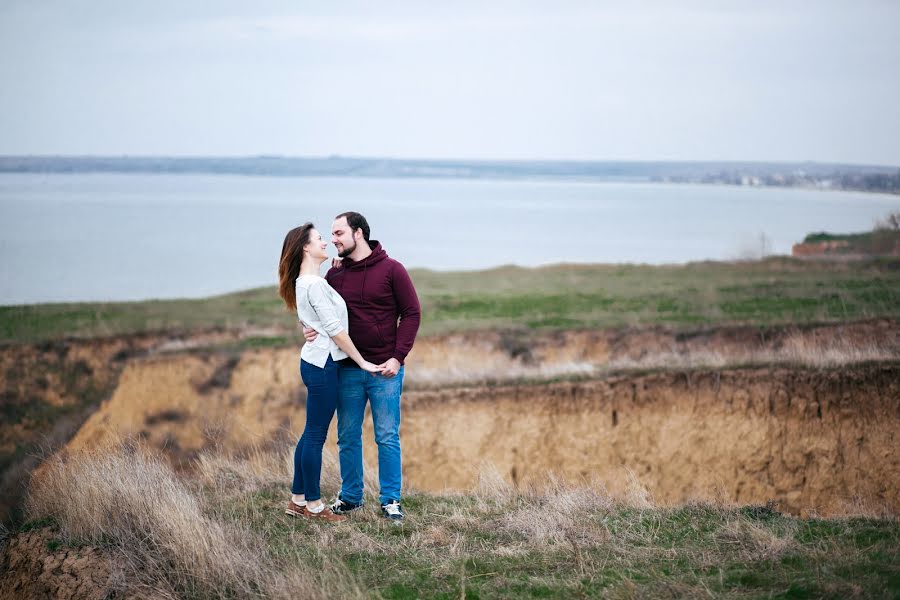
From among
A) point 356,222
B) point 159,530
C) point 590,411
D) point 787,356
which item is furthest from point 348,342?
point 787,356

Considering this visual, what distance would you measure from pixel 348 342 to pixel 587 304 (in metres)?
19.7

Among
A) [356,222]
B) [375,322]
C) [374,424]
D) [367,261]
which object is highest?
[356,222]

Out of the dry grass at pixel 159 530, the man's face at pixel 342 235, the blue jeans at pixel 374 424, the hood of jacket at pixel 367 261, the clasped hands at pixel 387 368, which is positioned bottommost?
the dry grass at pixel 159 530

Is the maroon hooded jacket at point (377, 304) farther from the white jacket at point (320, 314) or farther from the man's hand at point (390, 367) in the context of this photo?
the white jacket at point (320, 314)

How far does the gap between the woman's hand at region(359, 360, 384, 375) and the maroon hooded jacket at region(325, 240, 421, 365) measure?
0.37 feet

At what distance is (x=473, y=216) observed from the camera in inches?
6412

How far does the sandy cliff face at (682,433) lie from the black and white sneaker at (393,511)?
678 centimetres

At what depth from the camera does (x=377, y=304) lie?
7258 millimetres

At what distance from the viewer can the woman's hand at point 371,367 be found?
23.0 feet

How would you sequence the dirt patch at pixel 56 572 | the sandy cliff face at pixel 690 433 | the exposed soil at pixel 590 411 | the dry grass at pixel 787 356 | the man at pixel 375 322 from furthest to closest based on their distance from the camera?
the dry grass at pixel 787 356 < the exposed soil at pixel 590 411 < the sandy cliff face at pixel 690 433 < the man at pixel 375 322 < the dirt patch at pixel 56 572

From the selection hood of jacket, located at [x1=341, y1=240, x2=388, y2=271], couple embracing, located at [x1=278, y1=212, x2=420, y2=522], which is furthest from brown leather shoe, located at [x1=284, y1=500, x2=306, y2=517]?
hood of jacket, located at [x1=341, y1=240, x2=388, y2=271]

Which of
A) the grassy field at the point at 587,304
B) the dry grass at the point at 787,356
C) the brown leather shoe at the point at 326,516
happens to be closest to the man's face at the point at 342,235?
the brown leather shoe at the point at 326,516

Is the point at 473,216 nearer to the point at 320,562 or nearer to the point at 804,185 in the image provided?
the point at 804,185

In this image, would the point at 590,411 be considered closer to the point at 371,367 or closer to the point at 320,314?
the point at 371,367
